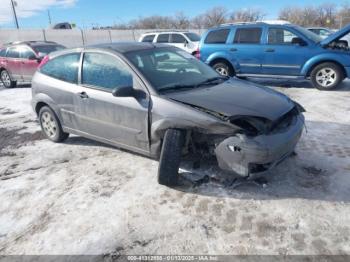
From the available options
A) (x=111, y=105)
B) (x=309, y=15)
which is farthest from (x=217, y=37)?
(x=309, y=15)

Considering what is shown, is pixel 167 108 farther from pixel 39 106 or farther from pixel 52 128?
pixel 39 106

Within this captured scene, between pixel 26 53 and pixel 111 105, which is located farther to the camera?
pixel 26 53

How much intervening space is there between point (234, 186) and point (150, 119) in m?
1.28

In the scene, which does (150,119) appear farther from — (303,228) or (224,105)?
(303,228)

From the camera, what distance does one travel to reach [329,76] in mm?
8336

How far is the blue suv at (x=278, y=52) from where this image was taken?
825 cm

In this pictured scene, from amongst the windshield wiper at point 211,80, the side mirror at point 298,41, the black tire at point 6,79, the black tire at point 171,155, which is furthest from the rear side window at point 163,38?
the black tire at point 171,155

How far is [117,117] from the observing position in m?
4.22

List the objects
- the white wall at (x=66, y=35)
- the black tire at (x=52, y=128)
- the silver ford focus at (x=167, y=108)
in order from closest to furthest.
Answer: the silver ford focus at (x=167, y=108) < the black tire at (x=52, y=128) < the white wall at (x=66, y=35)

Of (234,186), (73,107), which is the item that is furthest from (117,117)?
(234,186)

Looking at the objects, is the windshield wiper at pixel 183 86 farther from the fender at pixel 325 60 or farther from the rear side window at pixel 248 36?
the rear side window at pixel 248 36

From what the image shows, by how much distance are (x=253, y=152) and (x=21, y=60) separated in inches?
422

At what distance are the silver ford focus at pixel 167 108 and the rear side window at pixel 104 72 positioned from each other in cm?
1

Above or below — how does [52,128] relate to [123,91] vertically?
below
